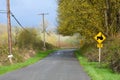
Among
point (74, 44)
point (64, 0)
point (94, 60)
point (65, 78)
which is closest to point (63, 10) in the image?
point (64, 0)

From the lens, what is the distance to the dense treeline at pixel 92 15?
170 ft

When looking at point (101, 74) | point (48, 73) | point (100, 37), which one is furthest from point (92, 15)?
point (101, 74)

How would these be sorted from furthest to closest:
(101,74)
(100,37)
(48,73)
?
(100,37), (48,73), (101,74)

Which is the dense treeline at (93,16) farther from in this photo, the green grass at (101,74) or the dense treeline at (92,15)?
the green grass at (101,74)

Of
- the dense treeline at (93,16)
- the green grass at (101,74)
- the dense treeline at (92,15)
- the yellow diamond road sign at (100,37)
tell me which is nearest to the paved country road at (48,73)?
the green grass at (101,74)

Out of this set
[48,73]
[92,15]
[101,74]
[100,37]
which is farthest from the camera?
[92,15]

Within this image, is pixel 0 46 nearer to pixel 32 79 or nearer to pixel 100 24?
pixel 100 24

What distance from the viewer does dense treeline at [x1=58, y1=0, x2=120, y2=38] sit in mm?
51844

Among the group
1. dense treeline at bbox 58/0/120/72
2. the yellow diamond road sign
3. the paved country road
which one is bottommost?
the paved country road

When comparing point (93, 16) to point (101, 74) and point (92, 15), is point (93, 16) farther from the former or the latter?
point (101, 74)

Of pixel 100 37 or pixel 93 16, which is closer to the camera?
pixel 100 37

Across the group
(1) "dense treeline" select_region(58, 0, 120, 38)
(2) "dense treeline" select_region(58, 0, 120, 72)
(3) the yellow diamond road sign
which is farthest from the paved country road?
(1) "dense treeline" select_region(58, 0, 120, 38)

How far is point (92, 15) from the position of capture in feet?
170

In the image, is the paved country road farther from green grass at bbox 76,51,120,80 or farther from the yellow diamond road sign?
the yellow diamond road sign
